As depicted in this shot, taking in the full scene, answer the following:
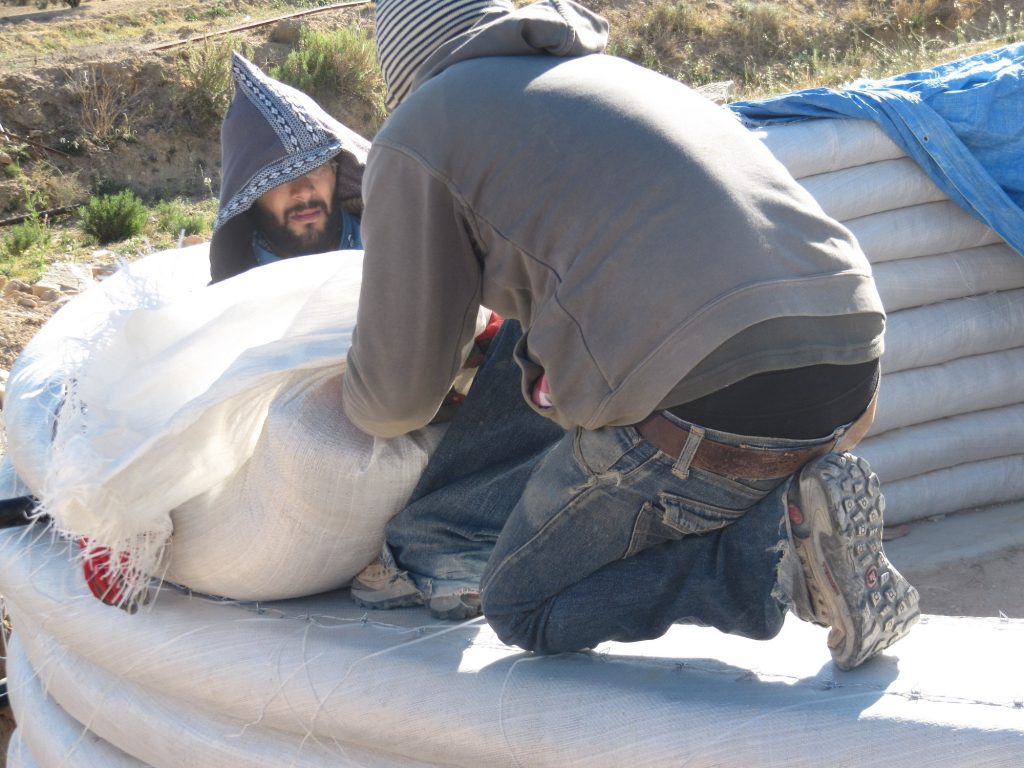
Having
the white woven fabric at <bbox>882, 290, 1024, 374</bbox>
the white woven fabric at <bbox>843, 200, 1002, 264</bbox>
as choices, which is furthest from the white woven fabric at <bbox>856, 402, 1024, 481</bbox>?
the white woven fabric at <bbox>843, 200, 1002, 264</bbox>

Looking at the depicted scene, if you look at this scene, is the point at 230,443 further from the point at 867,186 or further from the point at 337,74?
the point at 337,74

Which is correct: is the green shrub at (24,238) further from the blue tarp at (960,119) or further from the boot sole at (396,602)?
the boot sole at (396,602)

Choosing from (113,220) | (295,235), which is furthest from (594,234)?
(113,220)

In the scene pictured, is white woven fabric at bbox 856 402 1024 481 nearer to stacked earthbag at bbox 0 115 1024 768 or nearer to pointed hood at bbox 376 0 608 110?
stacked earthbag at bbox 0 115 1024 768

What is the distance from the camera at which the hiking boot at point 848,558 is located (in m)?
1.47

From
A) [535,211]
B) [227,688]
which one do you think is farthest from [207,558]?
[535,211]

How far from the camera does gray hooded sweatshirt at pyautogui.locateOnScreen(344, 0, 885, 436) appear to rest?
140 cm

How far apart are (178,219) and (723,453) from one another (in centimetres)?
692

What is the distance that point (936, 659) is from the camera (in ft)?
5.12

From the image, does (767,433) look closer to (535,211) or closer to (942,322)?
(535,211)

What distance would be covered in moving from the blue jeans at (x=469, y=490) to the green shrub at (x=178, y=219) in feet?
18.6

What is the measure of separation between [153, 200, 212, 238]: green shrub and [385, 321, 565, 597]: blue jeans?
18.6 feet

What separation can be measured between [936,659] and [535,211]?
0.82 metres

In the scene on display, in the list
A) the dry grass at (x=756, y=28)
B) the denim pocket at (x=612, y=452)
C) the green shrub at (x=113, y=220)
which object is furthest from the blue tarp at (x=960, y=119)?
the dry grass at (x=756, y=28)
